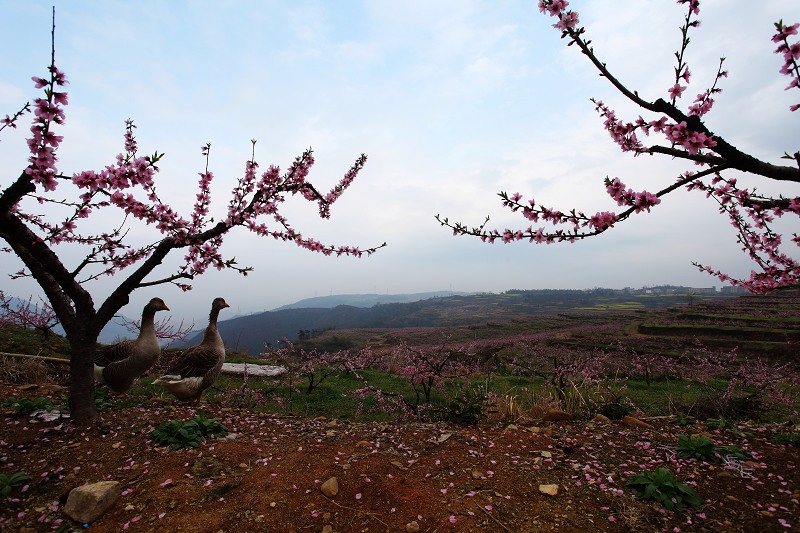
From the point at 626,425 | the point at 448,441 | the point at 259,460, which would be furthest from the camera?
the point at 626,425

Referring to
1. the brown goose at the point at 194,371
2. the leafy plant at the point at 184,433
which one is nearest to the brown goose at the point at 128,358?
the brown goose at the point at 194,371

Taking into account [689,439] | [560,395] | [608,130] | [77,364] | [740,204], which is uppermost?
[608,130]

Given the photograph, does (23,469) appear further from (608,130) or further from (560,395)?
(560,395)

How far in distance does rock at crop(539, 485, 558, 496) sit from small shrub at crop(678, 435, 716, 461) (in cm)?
→ 206

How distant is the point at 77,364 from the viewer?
4938 millimetres

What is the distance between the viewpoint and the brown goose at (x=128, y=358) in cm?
658

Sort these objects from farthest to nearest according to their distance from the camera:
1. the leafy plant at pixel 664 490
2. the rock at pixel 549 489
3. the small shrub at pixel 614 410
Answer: the small shrub at pixel 614 410 < the rock at pixel 549 489 < the leafy plant at pixel 664 490

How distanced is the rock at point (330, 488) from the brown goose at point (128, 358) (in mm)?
5088

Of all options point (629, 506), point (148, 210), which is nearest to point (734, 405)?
point (629, 506)

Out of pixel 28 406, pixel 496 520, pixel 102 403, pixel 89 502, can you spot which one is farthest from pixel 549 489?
pixel 28 406

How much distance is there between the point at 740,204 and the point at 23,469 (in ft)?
34.7

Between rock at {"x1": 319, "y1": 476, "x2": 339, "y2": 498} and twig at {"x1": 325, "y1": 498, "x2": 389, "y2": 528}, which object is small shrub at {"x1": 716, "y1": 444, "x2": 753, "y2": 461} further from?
rock at {"x1": 319, "y1": 476, "x2": 339, "y2": 498}

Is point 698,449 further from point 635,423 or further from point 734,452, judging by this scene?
point 635,423

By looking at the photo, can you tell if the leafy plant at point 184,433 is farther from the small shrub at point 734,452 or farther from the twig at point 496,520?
the small shrub at point 734,452
